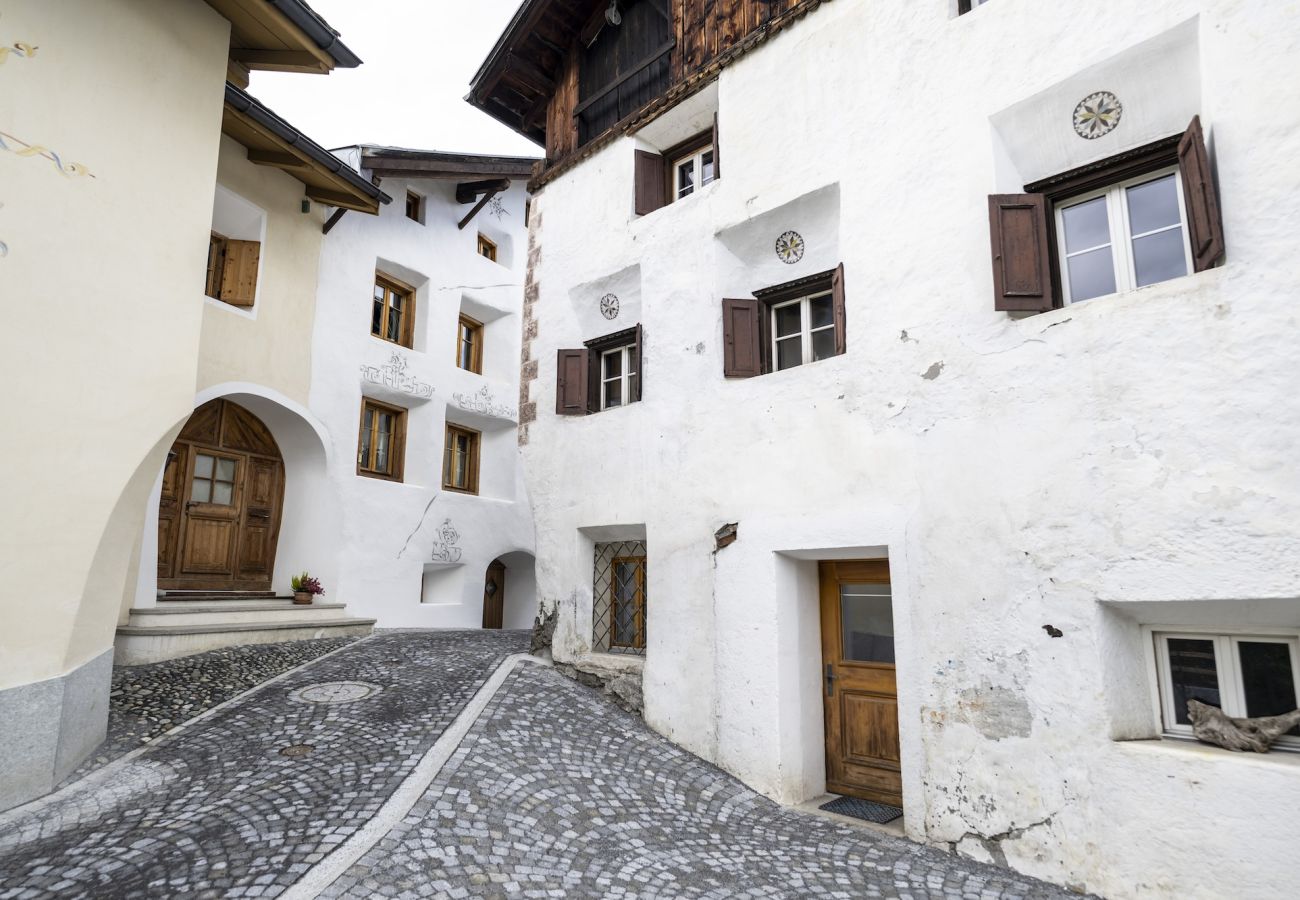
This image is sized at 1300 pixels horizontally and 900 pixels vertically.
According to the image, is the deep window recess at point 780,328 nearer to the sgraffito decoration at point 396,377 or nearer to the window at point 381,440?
the sgraffito decoration at point 396,377

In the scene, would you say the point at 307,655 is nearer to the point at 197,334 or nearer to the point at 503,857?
the point at 197,334

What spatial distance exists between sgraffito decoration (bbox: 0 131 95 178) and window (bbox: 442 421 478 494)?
8.74m

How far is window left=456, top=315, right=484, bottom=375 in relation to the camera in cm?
1488

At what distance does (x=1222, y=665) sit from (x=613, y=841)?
3805 millimetres

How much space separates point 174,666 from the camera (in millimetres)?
7949

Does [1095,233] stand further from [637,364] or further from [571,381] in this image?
[571,381]

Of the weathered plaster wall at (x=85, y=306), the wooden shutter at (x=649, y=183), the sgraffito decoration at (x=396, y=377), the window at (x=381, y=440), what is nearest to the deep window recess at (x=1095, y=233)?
the wooden shutter at (x=649, y=183)

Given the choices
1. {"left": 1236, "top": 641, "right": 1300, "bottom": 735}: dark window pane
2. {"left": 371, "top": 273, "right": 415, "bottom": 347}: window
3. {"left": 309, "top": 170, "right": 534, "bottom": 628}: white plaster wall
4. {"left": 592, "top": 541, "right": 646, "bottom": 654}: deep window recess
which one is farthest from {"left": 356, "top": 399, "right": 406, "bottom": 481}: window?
{"left": 1236, "top": 641, "right": 1300, "bottom": 735}: dark window pane

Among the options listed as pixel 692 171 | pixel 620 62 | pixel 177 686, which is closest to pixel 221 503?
pixel 177 686

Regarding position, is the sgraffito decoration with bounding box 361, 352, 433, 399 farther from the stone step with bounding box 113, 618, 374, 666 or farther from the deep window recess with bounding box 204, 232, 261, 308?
the stone step with bounding box 113, 618, 374, 666

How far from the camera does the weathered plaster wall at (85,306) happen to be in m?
4.88

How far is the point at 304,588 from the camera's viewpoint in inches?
423

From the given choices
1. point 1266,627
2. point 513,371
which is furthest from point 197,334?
point 513,371

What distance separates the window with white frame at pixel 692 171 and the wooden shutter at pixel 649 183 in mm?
147
